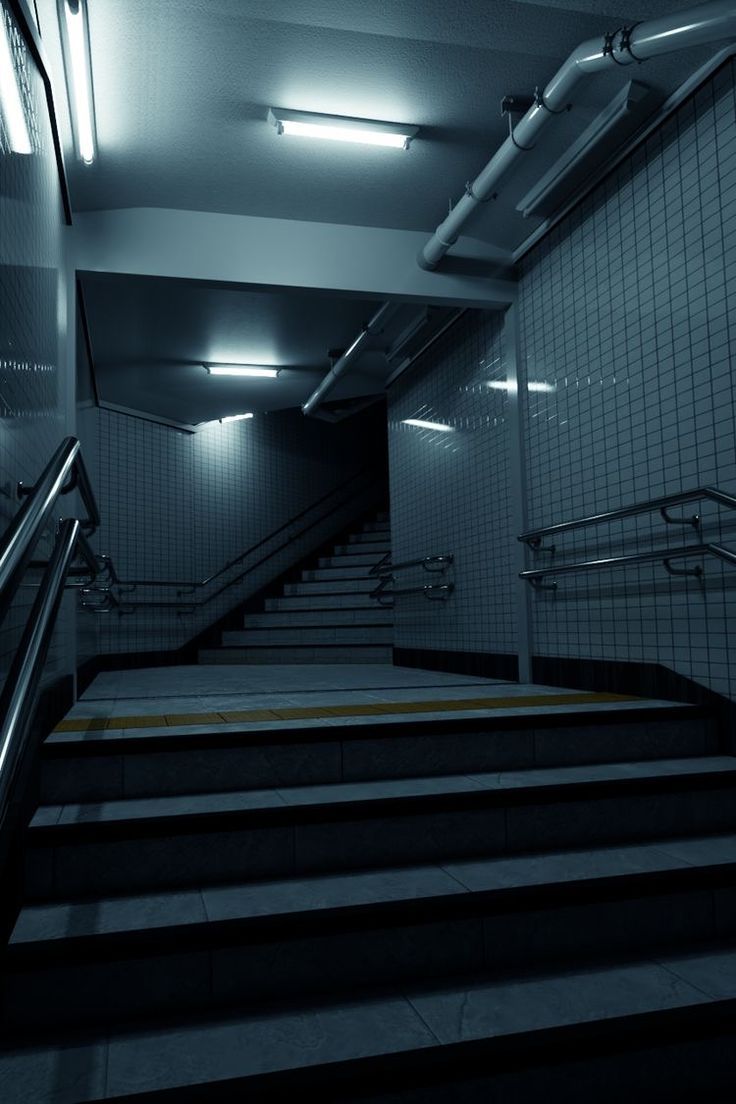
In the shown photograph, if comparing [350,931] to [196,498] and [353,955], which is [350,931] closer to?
[353,955]

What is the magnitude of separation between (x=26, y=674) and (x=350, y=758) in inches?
53.6

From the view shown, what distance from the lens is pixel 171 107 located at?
3.74 metres

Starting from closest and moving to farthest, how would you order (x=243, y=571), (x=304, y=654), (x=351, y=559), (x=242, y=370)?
(x=242, y=370) → (x=304, y=654) → (x=243, y=571) → (x=351, y=559)

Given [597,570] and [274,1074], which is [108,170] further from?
[274,1074]

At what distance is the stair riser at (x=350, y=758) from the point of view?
8.41 ft

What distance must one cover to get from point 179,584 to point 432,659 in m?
3.21

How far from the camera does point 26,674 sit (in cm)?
170

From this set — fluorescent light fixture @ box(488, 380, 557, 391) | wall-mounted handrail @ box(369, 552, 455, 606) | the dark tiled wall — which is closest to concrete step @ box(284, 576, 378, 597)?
wall-mounted handrail @ box(369, 552, 455, 606)

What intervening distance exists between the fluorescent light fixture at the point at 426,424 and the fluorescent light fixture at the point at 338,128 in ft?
8.46

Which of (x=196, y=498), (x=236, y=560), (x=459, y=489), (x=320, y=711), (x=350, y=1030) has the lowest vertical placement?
(x=350, y=1030)

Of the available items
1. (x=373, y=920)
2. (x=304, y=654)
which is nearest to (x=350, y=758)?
(x=373, y=920)

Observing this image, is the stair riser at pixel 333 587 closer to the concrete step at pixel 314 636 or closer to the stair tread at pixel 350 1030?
the concrete step at pixel 314 636

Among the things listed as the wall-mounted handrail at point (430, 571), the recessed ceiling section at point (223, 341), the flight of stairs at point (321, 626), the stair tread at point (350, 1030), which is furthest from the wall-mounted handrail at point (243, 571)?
the stair tread at point (350, 1030)

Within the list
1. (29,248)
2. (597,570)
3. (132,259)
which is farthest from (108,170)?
(597,570)
